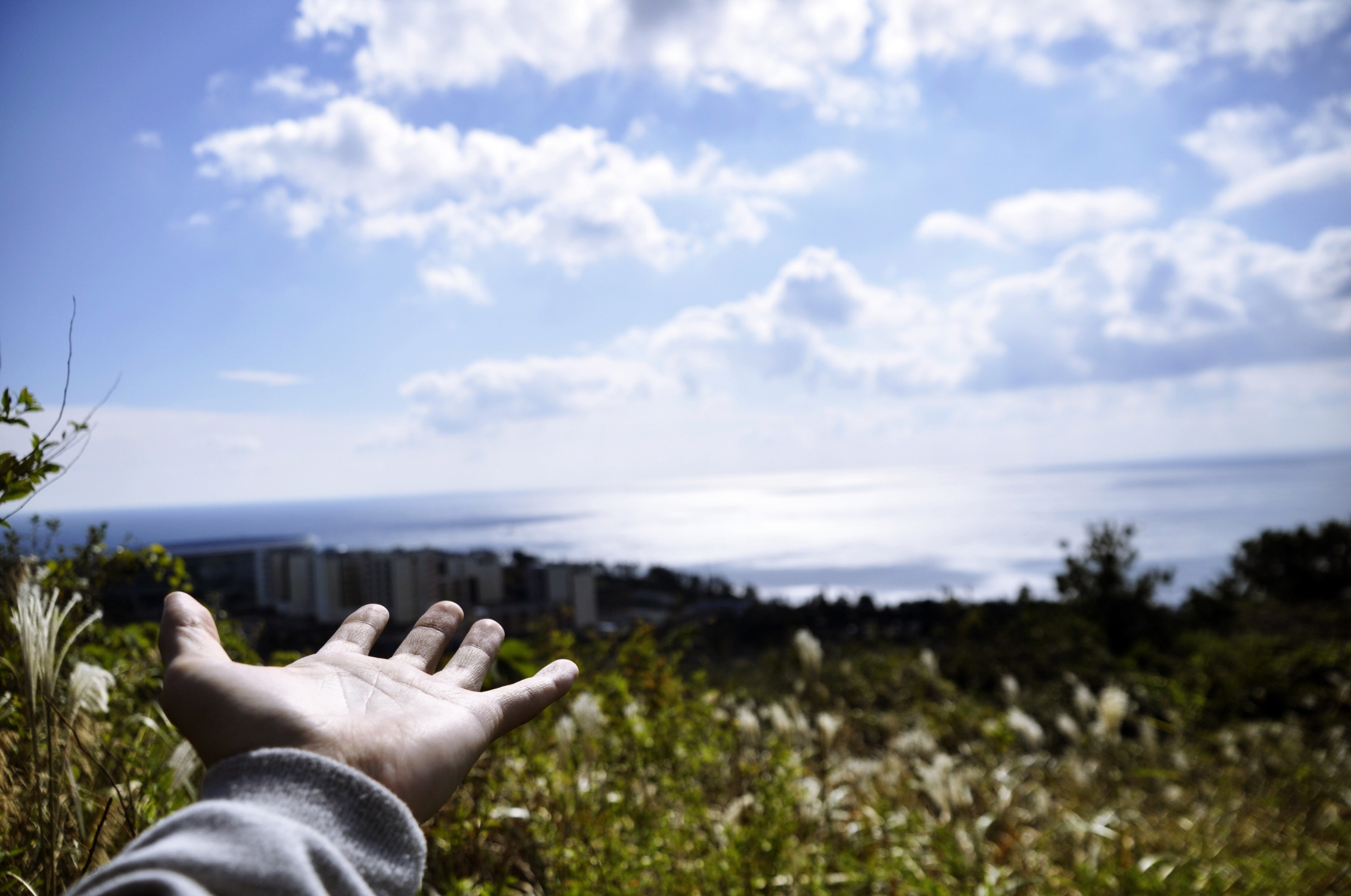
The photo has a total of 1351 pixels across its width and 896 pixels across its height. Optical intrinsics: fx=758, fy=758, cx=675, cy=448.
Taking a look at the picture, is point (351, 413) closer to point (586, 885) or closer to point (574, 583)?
point (574, 583)

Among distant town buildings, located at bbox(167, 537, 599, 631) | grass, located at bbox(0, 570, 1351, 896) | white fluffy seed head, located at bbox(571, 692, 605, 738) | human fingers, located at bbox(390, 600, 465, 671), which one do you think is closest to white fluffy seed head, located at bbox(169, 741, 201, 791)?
grass, located at bbox(0, 570, 1351, 896)

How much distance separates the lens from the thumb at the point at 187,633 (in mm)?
1004

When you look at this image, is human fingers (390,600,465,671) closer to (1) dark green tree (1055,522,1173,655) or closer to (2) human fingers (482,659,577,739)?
(2) human fingers (482,659,577,739)

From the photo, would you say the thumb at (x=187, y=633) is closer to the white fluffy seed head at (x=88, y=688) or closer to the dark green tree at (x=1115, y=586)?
the white fluffy seed head at (x=88, y=688)

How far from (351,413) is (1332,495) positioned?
27.2 metres

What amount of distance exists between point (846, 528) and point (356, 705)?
1064 inches

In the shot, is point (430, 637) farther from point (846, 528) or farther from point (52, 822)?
point (846, 528)

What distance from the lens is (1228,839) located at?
3.47 meters

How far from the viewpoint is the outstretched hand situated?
37.3 inches

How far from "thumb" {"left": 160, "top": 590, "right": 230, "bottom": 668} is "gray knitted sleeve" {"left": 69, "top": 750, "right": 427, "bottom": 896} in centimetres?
17

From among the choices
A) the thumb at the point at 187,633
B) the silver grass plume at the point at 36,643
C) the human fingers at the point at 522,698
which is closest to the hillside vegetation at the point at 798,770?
the silver grass plume at the point at 36,643

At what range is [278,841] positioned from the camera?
77cm

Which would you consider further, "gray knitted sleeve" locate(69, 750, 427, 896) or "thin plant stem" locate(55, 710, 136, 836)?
"thin plant stem" locate(55, 710, 136, 836)

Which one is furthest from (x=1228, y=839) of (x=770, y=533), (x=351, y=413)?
(x=770, y=533)
